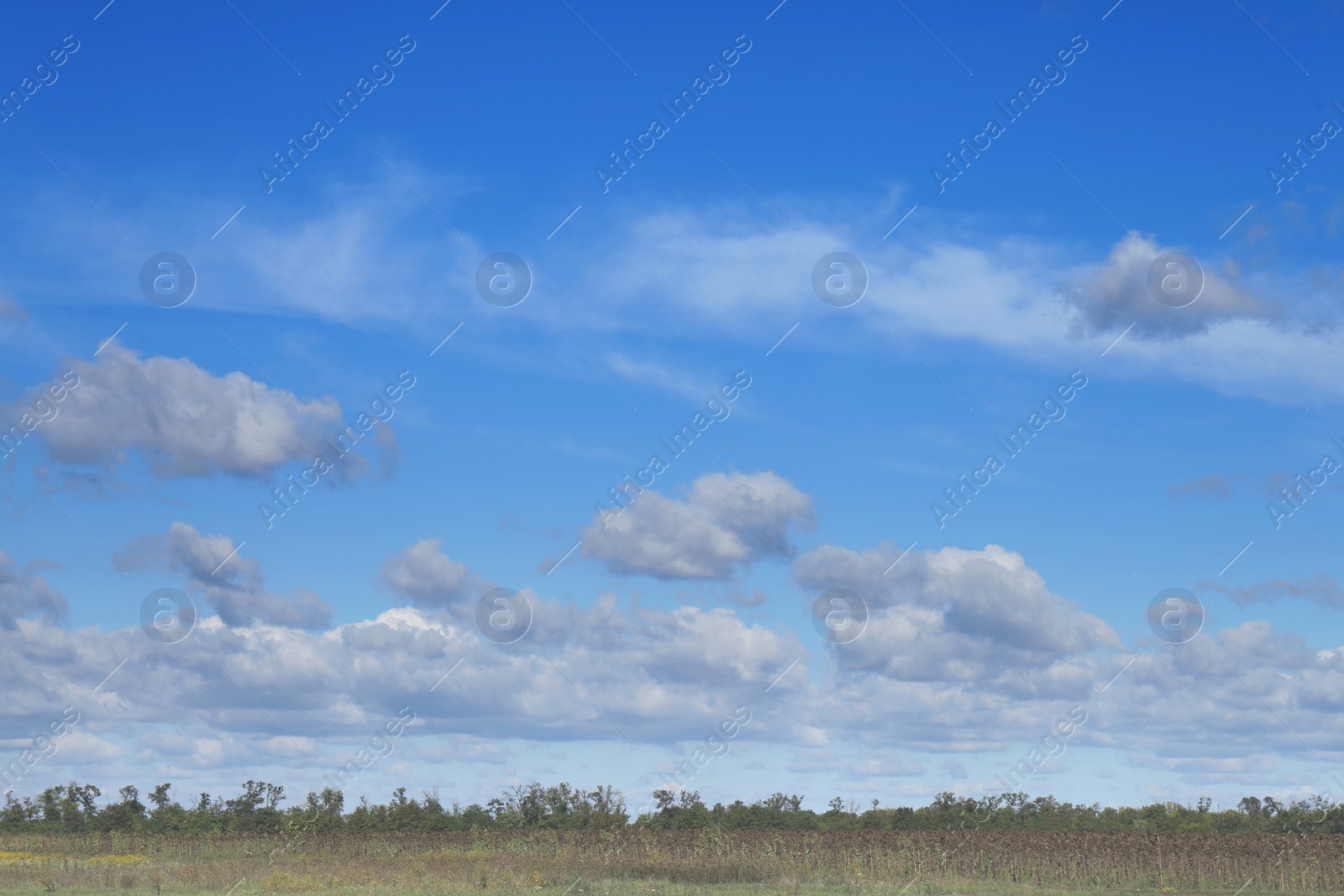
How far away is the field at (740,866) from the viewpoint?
33.4 m

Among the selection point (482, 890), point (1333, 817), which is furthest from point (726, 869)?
point (1333, 817)

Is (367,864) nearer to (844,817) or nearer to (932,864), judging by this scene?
(932,864)

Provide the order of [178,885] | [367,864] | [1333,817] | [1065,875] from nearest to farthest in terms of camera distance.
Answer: [178,885], [1065,875], [367,864], [1333,817]

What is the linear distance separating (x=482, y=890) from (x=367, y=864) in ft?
33.3

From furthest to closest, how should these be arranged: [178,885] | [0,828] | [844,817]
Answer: [0,828]
[844,817]
[178,885]

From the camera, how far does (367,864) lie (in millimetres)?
39688

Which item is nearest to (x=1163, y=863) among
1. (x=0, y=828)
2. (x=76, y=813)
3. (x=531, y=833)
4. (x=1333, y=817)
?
(x=1333, y=817)

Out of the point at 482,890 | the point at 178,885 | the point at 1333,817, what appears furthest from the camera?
the point at 1333,817

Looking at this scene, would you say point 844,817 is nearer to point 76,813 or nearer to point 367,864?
A: point 367,864

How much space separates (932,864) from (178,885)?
81.5 feet

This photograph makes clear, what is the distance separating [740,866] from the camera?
38719 mm

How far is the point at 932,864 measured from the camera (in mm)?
39250

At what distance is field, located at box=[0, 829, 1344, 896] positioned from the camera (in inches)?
1313

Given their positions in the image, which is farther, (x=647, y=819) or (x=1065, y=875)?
(x=647, y=819)
